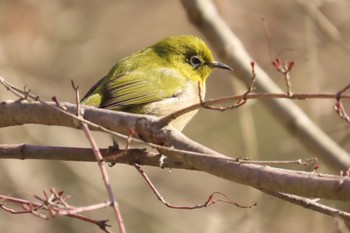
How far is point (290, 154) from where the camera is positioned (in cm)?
937

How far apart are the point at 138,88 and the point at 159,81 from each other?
0.33 meters

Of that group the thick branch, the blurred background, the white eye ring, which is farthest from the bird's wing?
the blurred background

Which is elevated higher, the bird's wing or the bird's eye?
the bird's eye

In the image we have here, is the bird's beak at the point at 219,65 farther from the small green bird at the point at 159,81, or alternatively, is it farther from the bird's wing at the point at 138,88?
the bird's wing at the point at 138,88

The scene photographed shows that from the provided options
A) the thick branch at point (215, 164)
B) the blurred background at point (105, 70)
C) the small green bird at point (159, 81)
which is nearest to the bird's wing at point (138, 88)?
the small green bird at point (159, 81)

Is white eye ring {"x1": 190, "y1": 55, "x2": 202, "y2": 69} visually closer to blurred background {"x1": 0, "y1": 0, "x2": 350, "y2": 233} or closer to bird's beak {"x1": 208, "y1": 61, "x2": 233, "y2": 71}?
bird's beak {"x1": 208, "y1": 61, "x2": 233, "y2": 71}

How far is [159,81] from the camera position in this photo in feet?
19.1

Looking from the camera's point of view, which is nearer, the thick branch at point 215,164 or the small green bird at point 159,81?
the thick branch at point 215,164

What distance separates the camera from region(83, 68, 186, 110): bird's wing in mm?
5285

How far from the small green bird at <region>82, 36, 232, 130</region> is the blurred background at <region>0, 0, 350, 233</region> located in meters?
1.88

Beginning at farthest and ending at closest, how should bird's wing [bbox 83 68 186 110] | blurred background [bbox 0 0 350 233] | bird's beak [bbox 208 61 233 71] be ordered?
blurred background [bbox 0 0 350 233]
bird's beak [bbox 208 61 233 71]
bird's wing [bbox 83 68 186 110]

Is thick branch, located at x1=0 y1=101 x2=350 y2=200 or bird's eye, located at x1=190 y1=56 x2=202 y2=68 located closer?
thick branch, located at x1=0 y1=101 x2=350 y2=200

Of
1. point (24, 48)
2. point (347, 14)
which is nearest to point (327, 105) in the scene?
point (347, 14)

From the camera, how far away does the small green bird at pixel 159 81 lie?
5340 millimetres
